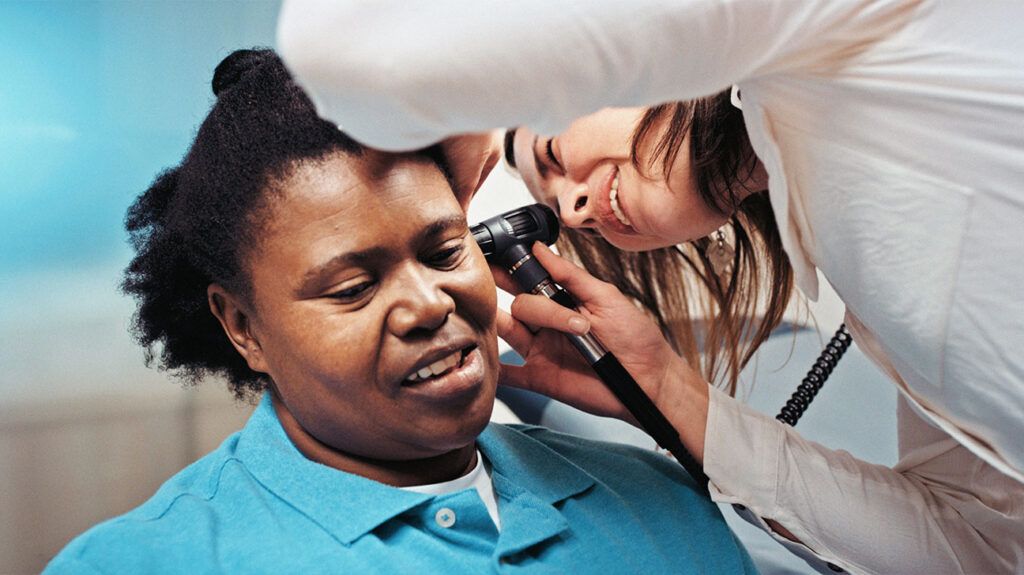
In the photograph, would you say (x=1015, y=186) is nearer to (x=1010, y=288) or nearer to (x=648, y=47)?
(x=1010, y=288)

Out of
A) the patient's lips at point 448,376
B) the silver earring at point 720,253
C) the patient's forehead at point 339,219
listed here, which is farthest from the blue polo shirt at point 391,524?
the silver earring at point 720,253

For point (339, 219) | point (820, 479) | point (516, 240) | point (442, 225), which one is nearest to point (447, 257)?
point (442, 225)

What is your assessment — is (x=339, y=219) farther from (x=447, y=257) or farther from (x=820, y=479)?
(x=820, y=479)

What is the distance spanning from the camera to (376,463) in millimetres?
1181

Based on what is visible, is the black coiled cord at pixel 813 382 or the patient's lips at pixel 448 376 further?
the black coiled cord at pixel 813 382

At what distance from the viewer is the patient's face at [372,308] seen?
1072mm

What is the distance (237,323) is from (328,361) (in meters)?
0.16

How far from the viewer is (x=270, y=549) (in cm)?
105

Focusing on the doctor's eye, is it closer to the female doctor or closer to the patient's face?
the patient's face

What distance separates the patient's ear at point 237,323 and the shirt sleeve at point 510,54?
44 cm

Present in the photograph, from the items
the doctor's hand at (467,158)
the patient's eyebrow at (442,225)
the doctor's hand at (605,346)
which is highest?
the doctor's hand at (467,158)

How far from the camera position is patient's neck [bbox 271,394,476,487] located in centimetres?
118

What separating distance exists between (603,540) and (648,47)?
659 millimetres

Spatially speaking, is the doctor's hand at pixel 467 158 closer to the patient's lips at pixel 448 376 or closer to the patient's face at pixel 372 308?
the patient's face at pixel 372 308
